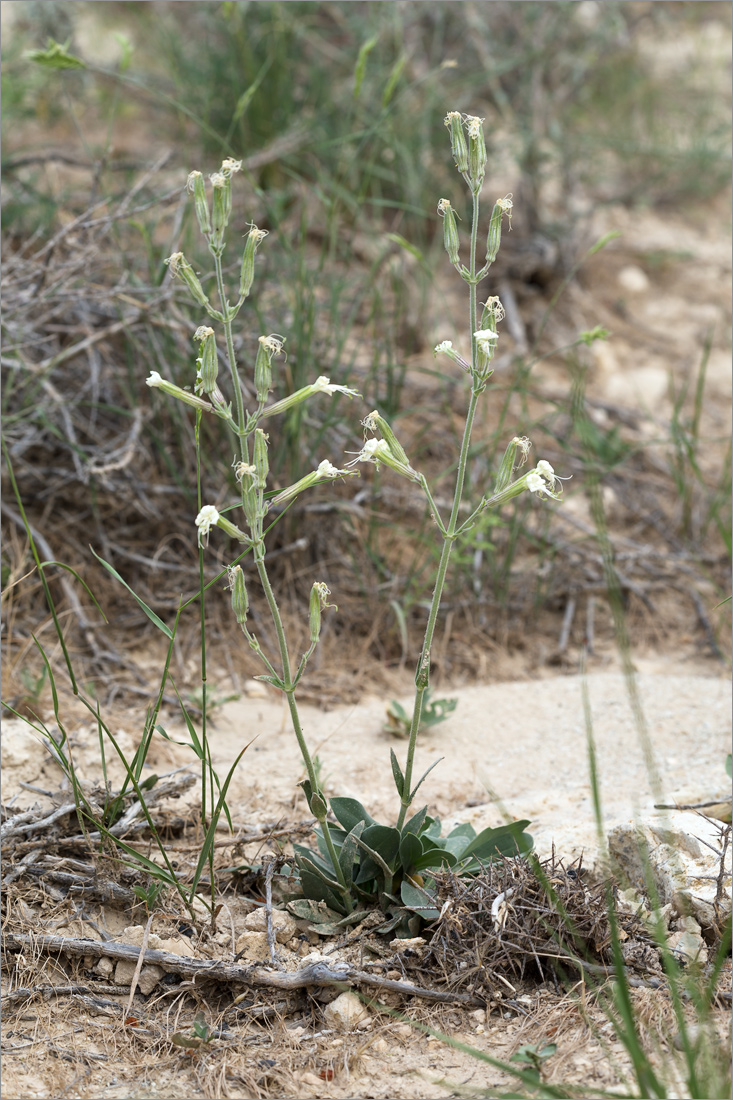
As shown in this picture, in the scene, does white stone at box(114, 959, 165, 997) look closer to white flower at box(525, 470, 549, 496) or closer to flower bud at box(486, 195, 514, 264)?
white flower at box(525, 470, 549, 496)

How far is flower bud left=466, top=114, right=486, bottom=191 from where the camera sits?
1475 mm

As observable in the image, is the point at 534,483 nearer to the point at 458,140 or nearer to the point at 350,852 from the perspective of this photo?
the point at 458,140

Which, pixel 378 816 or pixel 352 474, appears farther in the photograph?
pixel 378 816

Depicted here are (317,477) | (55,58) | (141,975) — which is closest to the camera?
(317,477)

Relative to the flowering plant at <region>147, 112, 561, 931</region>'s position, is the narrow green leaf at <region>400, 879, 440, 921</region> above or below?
below

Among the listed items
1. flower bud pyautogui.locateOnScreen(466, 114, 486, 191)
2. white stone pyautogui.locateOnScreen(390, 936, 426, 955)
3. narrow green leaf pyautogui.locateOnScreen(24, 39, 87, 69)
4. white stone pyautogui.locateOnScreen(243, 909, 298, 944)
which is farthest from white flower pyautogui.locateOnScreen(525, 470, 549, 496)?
narrow green leaf pyautogui.locateOnScreen(24, 39, 87, 69)

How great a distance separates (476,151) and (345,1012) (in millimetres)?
1447

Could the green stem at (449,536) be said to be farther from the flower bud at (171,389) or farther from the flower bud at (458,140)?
the flower bud at (171,389)

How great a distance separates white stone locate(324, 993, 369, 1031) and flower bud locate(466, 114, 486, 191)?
1.37m

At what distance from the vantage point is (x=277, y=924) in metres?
1.80

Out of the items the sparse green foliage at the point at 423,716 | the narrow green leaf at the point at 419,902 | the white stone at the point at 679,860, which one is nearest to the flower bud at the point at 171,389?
the narrow green leaf at the point at 419,902

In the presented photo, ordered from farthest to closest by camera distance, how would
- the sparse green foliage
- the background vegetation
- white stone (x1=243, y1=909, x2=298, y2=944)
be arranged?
the background vegetation → the sparse green foliage → white stone (x1=243, y1=909, x2=298, y2=944)

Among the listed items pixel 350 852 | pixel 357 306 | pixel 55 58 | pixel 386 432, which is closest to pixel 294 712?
pixel 350 852

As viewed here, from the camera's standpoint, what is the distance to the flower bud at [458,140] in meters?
1.50
